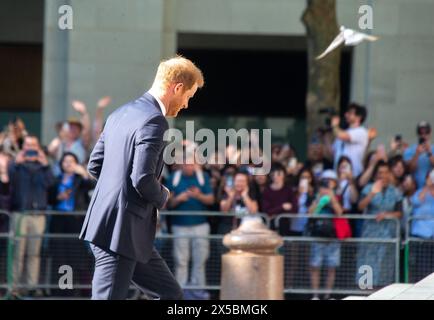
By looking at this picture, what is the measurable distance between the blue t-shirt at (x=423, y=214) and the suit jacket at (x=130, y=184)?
7.27 metres

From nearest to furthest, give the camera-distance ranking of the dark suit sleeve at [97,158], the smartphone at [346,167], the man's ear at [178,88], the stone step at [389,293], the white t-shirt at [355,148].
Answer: the man's ear at [178,88], the dark suit sleeve at [97,158], the stone step at [389,293], the smartphone at [346,167], the white t-shirt at [355,148]

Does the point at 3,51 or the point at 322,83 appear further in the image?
the point at 3,51

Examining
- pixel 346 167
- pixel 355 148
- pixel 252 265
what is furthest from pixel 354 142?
pixel 252 265

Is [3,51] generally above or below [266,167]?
above

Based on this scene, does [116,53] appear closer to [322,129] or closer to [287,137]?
[287,137]

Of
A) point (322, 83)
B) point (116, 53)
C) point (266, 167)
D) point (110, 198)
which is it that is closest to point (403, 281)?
point (266, 167)

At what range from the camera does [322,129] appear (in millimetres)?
16219

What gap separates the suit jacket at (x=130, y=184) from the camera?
6.90 m

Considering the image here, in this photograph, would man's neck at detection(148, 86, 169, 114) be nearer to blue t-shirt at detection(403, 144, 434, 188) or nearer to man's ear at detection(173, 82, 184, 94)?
man's ear at detection(173, 82, 184, 94)

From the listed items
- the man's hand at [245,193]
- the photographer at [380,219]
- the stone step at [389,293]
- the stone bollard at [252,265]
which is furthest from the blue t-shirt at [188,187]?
the stone step at [389,293]

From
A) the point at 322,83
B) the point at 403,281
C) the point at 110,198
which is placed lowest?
the point at 403,281

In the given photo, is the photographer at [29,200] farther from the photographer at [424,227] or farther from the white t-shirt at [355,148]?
the photographer at [424,227]
